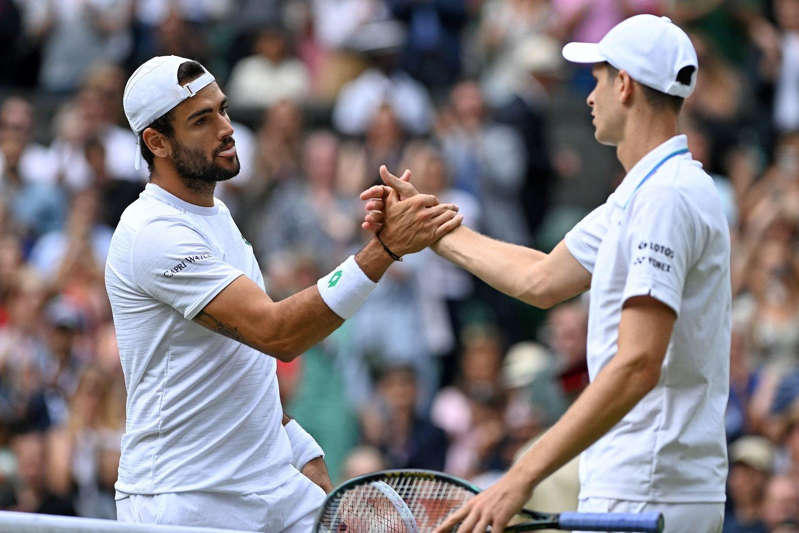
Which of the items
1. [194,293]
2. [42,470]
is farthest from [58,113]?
[194,293]

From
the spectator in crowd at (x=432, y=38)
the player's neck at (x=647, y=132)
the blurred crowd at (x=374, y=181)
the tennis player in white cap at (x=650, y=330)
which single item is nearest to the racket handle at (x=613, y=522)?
the tennis player in white cap at (x=650, y=330)

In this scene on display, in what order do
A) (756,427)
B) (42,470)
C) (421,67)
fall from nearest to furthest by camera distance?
(756,427) → (42,470) → (421,67)

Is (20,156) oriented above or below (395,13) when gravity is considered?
below

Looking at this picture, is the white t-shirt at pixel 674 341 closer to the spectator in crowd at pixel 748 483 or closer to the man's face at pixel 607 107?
the man's face at pixel 607 107

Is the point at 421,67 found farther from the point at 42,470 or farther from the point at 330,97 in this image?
the point at 42,470

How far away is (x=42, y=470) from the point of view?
973 centimetres

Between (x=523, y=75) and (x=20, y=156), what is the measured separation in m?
3.86

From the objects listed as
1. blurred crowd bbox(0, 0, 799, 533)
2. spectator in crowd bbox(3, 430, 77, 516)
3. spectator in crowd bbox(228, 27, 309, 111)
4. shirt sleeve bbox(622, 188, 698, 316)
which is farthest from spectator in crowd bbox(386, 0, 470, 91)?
shirt sleeve bbox(622, 188, 698, 316)

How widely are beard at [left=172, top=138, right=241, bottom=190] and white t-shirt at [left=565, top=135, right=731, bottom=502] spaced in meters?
1.44

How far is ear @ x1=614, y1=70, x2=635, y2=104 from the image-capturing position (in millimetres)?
4355

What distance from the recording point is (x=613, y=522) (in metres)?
3.84

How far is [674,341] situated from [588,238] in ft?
2.42

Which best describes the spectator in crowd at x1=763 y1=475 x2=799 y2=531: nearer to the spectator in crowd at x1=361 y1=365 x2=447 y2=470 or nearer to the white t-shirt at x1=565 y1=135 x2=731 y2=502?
the spectator in crowd at x1=361 y1=365 x2=447 y2=470

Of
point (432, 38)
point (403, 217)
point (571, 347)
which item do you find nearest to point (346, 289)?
point (403, 217)
